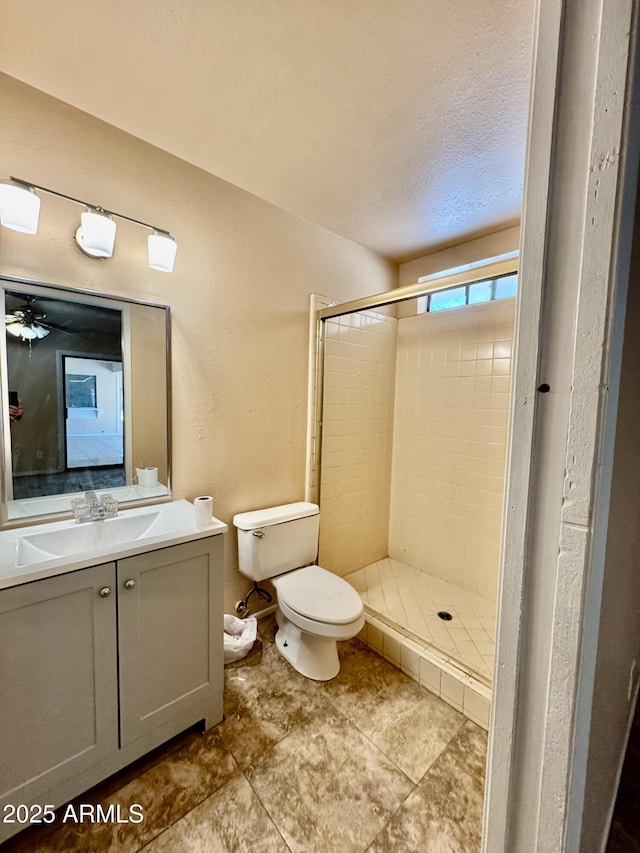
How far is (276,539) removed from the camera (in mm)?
1852

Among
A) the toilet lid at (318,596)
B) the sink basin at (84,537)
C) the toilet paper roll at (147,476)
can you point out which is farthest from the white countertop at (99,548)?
the toilet lid at (318,596)

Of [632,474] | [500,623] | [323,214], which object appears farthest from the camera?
[323,214]

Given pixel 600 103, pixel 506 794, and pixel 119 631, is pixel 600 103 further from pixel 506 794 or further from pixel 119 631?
pixel 119 631

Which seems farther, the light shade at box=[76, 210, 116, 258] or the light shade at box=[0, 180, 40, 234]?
the light shade at box=[76, 210, 116, 258]

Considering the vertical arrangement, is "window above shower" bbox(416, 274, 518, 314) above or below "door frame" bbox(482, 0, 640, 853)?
above

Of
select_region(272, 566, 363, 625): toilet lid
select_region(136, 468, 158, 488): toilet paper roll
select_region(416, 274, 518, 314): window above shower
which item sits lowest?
select_region(272, 566, 363, 625): toilet lid

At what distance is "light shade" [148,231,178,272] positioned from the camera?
57.0 inches

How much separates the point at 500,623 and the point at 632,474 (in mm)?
462

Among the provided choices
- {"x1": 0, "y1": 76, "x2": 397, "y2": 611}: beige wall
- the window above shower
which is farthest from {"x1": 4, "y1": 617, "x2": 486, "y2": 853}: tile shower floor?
A: the window above shower

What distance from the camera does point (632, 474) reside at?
2.39ft

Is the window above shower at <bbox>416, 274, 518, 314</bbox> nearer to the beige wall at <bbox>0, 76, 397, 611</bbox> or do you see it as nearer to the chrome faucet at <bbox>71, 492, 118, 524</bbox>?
the beige wall at <bbox>0, 76, 397, 611</bbox>

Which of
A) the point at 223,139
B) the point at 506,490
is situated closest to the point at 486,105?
the point at 223,139

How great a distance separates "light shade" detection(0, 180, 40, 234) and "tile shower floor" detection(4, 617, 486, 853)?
1.92m

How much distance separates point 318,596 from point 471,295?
6.74 feet
